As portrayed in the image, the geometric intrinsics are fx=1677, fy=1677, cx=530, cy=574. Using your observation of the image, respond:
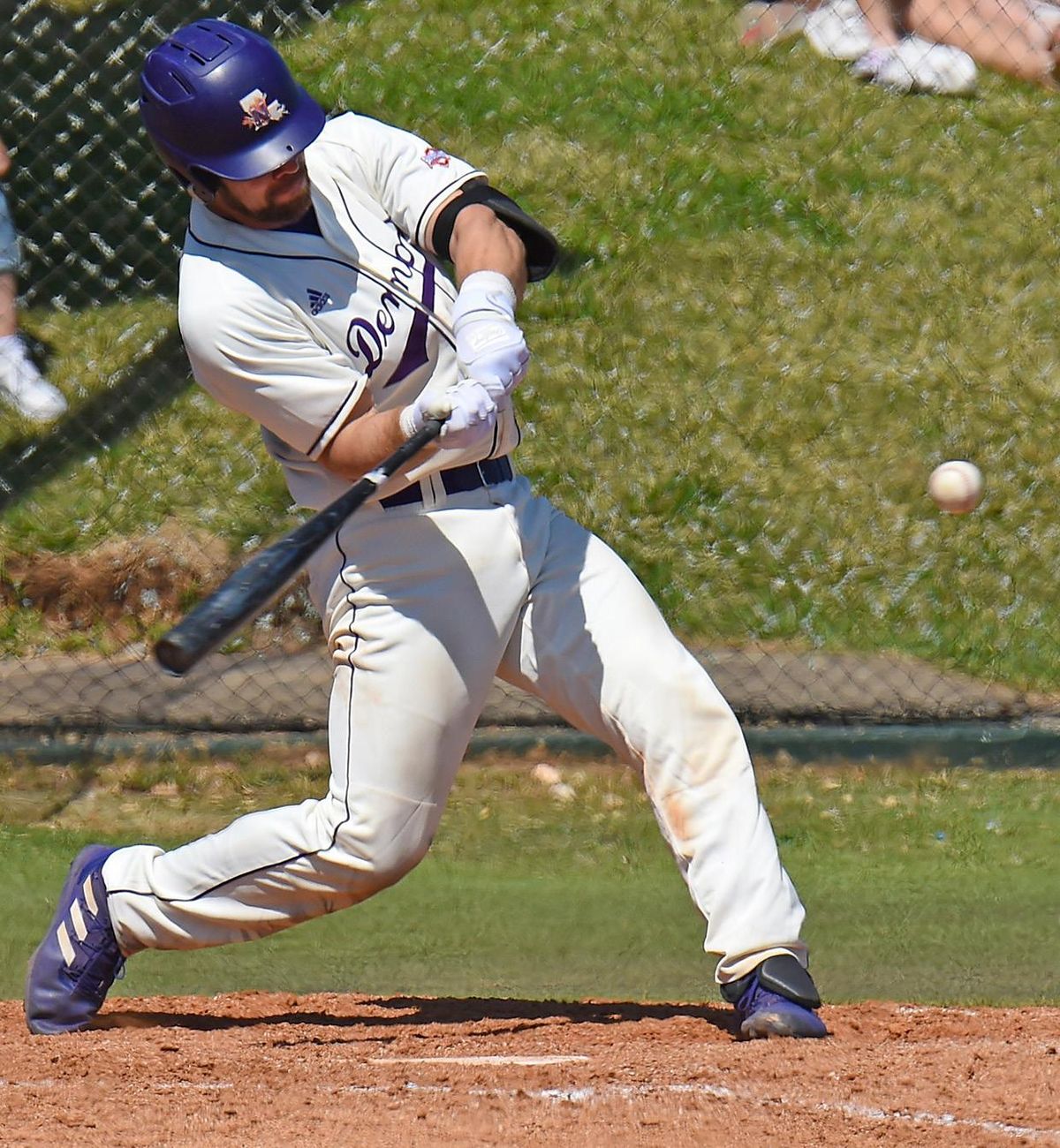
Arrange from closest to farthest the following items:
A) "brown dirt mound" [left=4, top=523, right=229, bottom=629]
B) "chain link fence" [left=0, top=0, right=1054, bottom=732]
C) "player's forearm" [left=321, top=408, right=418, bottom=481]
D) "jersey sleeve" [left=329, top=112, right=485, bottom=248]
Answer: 1. "player's forearm" [left=321, top=408, right=418, bottom=481]
2. "jersey sleeve" [left=329, top=112, right=485, bottom=248]
3. "chain link fence" [left=0, top=0, right=1054, bottom=732]
4. "brown dirt mound" [left=4, top=523, right=229, bottom=629]

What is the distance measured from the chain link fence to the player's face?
7.83 feet

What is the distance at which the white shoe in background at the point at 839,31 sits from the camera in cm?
668

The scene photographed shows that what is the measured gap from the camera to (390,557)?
9.35 feet

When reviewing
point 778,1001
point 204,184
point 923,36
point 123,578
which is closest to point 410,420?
point 204,184

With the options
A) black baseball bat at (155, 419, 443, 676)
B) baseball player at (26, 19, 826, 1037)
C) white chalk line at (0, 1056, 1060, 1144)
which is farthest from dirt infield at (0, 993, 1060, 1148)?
black baseball bat at (155, 419, 443, 676)

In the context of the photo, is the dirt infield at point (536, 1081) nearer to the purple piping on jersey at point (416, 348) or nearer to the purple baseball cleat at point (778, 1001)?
the purple baseball cleat at point (778, 1001)

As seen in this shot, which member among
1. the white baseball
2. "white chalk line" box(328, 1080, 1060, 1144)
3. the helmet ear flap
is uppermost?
the helmet ear flap

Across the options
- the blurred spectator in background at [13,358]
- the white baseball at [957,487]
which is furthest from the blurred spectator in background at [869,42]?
the white baseball at [957,487]

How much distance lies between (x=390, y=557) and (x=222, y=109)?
778 mm

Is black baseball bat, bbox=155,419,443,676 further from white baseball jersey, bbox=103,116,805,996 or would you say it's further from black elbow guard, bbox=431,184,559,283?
black elbow guard, bbox=431,184,559,283

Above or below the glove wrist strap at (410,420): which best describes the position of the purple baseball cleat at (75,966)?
below

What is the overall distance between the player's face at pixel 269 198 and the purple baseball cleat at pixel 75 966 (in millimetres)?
1201

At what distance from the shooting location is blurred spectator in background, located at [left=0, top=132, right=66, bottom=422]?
19.8ft

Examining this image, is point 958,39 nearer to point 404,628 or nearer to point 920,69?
point 920,69
